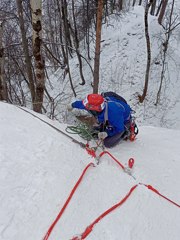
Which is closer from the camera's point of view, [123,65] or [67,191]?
[67,191]

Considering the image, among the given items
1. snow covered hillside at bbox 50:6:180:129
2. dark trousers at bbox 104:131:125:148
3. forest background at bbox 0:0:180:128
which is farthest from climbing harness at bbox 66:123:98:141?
snow covered hillside at bbox 50:6:180:129

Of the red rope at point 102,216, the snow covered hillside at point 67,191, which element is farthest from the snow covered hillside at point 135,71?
the red rope at point 102,216

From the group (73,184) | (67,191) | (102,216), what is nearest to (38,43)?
(73,184)

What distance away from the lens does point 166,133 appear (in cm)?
554

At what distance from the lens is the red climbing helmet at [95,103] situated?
11.8ft

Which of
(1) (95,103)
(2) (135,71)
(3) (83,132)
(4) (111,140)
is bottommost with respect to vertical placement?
(2) (135,71)

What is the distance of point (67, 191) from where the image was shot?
86.3 inches

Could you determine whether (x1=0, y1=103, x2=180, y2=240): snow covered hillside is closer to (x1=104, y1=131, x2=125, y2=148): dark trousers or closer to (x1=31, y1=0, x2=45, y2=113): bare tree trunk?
(x1=104, y1=131, x2=125, y2=148): dark trousers

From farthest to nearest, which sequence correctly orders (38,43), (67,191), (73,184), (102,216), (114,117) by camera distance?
(38,43)
(114,117)
(73,184)
(67,191)
(102,216)

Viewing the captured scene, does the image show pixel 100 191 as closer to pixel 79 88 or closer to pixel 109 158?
pixel 109 158

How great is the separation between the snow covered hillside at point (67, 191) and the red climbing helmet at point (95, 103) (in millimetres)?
689

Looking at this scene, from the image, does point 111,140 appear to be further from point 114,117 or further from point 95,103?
point 95,103

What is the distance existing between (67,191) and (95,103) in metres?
1.69

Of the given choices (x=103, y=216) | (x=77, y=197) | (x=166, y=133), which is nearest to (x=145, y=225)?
(x=103, y=216)
